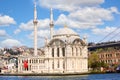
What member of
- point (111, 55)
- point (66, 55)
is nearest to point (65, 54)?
point (66, 55)

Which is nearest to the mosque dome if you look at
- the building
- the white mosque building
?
the white mosque building

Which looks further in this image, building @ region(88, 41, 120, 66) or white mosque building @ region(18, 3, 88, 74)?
building @ region(88, 41, 120, 66)

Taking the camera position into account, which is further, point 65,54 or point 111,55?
point 111,55

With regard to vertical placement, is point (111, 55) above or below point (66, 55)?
above

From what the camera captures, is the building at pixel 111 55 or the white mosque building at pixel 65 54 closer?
the white mosque building at pixel 65 54

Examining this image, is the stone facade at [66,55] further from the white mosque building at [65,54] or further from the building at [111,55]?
the building at [111,55]

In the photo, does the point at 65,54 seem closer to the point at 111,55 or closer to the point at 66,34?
the point at 66,34

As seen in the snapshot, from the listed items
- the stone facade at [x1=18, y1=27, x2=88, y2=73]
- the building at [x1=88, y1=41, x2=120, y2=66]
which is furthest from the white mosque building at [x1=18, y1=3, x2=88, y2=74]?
the building at [x1=88, y1=41, x2=120, y2=66]

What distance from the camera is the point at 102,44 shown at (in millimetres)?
140500

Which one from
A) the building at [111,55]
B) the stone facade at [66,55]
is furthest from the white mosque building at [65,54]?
the building at [111,55]

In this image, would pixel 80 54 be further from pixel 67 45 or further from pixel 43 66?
pixel 43 66

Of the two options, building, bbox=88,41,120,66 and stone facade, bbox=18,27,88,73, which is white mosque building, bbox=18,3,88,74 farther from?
building, bbox=88,41,120,66

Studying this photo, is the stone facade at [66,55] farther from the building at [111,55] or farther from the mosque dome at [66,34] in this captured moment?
the building at [111,55]

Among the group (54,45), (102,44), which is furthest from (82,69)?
(102,44)
